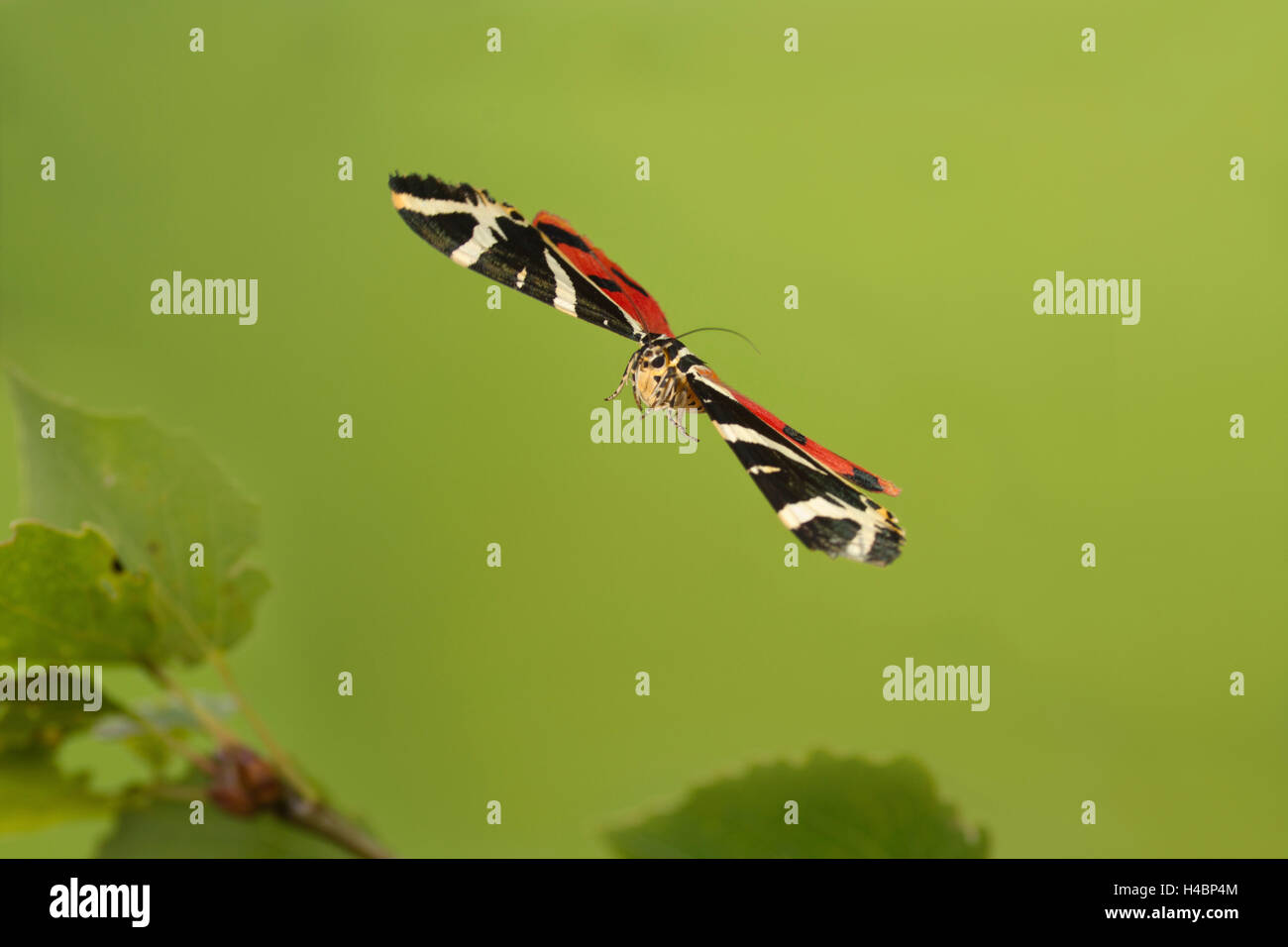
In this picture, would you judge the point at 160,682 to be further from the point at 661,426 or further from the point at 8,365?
the point at 661,426

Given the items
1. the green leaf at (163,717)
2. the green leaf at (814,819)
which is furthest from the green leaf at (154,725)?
the green leaf at (814,819)

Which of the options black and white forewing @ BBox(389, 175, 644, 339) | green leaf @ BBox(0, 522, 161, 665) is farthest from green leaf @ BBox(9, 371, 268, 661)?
A: black and white forewing @ BBox(389, 175, 644, 339)

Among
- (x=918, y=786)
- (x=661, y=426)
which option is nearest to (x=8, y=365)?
(x=661, y=426)

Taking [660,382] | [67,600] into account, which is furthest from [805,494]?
[67,600]

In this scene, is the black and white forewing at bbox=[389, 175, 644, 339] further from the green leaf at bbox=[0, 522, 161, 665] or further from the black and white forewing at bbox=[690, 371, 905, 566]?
the green leaf at bbox=[0, 522, 161, 665]

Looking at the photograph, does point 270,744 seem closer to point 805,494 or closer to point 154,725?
point 154,725

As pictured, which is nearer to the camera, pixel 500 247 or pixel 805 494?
pixel 805 494
